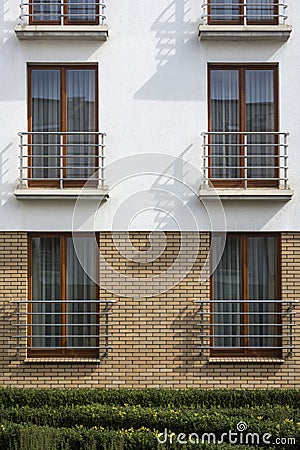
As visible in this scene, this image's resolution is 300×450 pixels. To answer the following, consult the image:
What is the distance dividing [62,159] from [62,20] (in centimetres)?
240

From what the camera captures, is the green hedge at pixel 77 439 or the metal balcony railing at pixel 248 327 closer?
the green hedge at pixel 77 439

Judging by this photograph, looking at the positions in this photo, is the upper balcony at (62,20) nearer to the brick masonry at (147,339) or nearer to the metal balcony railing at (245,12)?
the metal balcony railing at (245,12)

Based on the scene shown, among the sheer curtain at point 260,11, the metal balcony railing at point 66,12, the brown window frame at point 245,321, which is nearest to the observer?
the brown window frame at point 245,321

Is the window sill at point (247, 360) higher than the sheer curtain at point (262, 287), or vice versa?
the sheer curtain at point (262, 287)

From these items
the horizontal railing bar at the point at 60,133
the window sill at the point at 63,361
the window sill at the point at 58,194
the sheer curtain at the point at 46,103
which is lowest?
Result: the window sill at the point at 63,361

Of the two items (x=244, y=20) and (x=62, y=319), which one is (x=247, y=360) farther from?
(x=244, y=20)

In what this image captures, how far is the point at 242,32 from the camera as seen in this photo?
52.0 feet

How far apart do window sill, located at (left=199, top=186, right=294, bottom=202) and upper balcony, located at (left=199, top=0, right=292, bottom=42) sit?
2.64 metres

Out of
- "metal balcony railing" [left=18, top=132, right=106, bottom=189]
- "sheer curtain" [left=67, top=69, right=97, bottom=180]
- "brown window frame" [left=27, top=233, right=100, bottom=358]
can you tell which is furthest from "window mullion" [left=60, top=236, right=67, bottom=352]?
"sheer curtain" [left=67, top=69, right=97, bottom=180]

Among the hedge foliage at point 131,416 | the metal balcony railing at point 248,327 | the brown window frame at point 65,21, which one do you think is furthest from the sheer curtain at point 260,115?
the hedge foliage at point 131,416

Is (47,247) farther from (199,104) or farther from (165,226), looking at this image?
(199,104)

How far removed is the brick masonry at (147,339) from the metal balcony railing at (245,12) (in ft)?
12.5

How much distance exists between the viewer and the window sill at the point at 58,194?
15.6 m

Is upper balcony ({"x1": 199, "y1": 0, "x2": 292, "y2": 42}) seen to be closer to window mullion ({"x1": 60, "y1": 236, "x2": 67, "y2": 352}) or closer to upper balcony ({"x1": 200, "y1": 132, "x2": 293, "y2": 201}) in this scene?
upper balcony ({"x1": 200, "y1": 132, "x2": 293, "y2": 201})
